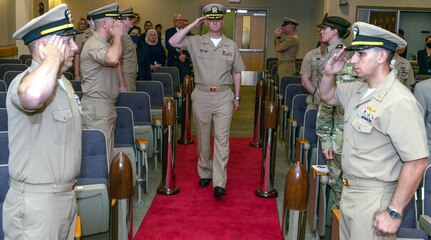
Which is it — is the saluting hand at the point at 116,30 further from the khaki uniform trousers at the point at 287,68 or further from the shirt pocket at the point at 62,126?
the khaki uniform trousers at the point at 287,68

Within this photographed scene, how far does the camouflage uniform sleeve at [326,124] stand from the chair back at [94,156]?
143 centimetres

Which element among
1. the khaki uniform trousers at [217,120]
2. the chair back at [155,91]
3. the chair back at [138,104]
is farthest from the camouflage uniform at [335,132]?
the chair back at [155,91]

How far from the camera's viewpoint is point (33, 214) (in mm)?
2072

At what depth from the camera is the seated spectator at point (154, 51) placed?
26.3ft

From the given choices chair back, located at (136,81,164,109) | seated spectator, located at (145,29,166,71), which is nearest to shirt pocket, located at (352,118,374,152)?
chair back, located at (136,81,164,109)

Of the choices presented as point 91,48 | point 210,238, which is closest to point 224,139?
point 210,238

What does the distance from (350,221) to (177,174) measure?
3235 mm

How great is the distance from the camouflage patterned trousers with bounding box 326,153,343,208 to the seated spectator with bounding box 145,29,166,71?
5.12 metres

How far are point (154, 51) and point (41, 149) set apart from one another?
630 cm

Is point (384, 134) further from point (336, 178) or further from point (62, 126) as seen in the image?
point (62, 126)

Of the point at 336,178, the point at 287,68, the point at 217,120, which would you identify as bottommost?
the point at 336,178

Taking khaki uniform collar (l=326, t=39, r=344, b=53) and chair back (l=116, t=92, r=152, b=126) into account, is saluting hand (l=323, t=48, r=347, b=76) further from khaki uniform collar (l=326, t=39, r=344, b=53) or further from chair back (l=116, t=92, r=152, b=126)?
chair back (l=116, t=92, r=152, b=126)

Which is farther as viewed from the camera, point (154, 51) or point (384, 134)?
point (154, 51)

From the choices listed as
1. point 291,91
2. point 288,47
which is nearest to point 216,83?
point 291,91
